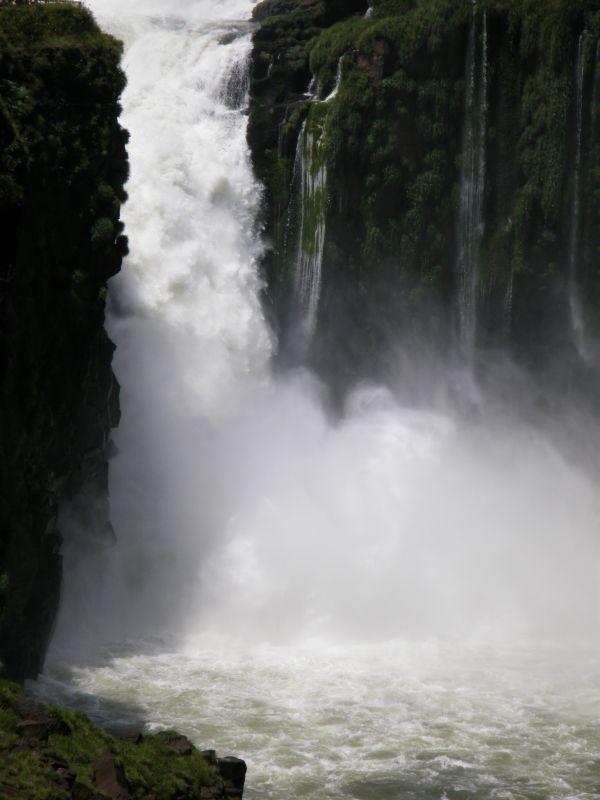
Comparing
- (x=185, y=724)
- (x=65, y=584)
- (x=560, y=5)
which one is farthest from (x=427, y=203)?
(x=185, y=724)

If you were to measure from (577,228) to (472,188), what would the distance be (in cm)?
355

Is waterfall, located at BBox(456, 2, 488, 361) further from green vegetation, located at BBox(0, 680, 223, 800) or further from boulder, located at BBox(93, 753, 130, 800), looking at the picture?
boulder, located at BBox(93, 753, 130, 800)

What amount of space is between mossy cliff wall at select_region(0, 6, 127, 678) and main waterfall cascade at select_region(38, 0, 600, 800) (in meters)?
2.70

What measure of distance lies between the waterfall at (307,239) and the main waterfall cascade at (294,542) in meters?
0.15

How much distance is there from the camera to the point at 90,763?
1433 centimetres

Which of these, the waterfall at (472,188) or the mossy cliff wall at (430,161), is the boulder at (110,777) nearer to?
the mossy cliff wall at (430,161)

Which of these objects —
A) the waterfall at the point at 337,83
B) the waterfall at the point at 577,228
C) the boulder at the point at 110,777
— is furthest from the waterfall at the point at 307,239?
the boulder at the point at 110,777

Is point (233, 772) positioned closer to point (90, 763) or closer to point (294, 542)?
point (90, 763)

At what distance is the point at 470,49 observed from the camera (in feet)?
110

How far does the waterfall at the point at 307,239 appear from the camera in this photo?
3325cm

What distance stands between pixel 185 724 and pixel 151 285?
1411 centimetres

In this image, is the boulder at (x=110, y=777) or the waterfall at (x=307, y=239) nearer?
the boulder at (x=110, y=777)

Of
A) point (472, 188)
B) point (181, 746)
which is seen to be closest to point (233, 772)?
point (181, 746)

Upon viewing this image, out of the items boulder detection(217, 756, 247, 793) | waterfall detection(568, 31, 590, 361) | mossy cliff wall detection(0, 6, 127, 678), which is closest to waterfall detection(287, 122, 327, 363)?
waterfall detection(568, 31, 590, 361)
